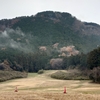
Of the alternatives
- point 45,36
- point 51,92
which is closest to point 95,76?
point 51,92

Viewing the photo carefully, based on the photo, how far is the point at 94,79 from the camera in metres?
49.1

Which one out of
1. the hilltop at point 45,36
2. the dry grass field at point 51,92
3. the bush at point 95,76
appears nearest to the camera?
the dry grass field at point 51,92

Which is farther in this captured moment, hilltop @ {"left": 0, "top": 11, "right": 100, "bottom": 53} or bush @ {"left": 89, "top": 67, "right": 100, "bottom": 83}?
hilltop @ {"left": 0, "top": 11, "right": 100, "bottom": 53}

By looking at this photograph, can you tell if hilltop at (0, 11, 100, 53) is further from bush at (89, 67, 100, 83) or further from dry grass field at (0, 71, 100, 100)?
dry grass field at (0, 71, 100, 100)

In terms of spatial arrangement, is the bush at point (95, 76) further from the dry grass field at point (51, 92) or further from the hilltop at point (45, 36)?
the hilltop at point (45, 36)

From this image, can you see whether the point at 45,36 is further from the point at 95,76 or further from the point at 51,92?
the point at 51,92

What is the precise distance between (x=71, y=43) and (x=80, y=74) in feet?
326

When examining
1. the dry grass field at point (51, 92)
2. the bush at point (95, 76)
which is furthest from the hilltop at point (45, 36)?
the dry grass field at point (51, 92)

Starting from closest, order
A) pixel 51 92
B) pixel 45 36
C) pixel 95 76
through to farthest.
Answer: pixel 51 92 < pixel 95 76 < pixel 45 36

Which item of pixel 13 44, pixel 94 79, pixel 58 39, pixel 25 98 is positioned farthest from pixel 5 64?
pixel 58 39

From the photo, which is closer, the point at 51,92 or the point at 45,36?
the point at 51,92

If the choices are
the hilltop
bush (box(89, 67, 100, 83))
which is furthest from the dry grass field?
the hilltop

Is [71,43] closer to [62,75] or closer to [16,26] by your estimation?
[16,26]

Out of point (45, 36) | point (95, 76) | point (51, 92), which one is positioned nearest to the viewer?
point (51, 92)
